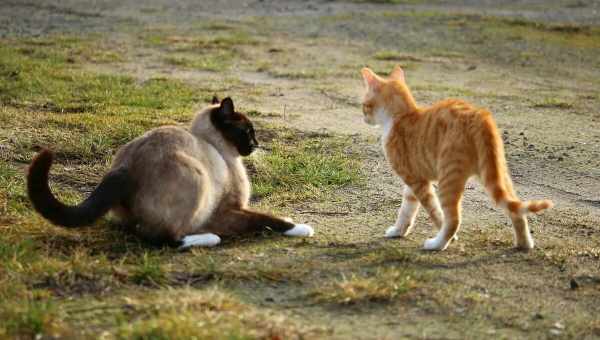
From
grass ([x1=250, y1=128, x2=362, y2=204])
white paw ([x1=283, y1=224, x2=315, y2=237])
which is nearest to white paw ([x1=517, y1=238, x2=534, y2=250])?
white paw ([x1=283, y1=224, x2=315, y2=237])

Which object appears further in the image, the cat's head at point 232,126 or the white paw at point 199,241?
the cat's head at point 232,126

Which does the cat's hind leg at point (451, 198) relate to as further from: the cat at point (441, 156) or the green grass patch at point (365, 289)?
the green grass patch at point (365, 289)

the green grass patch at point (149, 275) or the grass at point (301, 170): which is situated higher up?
the green grass patch at point (149, 275)

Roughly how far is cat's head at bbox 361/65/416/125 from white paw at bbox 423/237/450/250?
0.87 meters

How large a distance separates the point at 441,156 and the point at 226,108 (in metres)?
1.38

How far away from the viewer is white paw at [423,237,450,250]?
470 centimetres

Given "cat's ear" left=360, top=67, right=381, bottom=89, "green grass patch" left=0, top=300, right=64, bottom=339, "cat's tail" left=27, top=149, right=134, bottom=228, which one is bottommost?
"green grass patch" left=0, top=300, right=64, bottom=339

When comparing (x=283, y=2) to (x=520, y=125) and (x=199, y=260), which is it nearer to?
(x=520, y=125)

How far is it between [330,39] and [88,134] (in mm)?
7696

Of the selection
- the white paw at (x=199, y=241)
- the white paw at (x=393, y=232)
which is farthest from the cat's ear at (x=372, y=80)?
the white paw at (x=199, y=241)

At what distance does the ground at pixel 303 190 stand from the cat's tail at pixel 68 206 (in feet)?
0.66

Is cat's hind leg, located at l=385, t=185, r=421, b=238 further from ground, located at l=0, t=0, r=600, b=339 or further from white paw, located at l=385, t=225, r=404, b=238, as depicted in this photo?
ground, located at l=0, t=0, r=600, b=339

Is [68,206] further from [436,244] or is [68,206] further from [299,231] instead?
[436,244]

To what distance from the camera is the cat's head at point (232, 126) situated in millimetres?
5141
